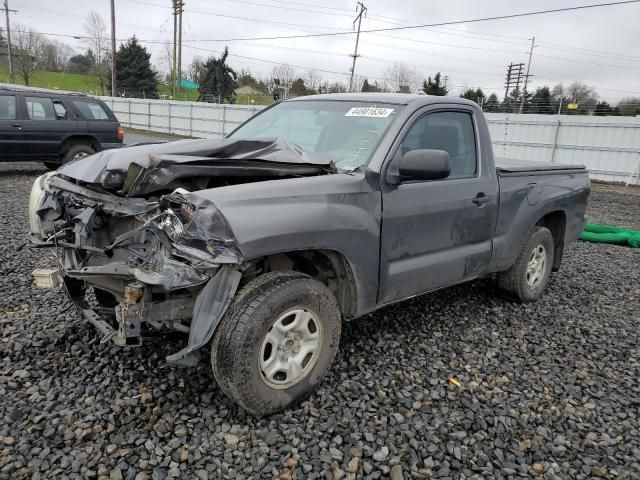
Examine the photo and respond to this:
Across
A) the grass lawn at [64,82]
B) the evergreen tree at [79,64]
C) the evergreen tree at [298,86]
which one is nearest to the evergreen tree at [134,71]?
the grass lawn at [64,82]

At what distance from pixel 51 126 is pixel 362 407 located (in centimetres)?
1027

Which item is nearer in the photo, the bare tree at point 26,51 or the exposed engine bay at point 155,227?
the exposed engine bay at point 155,227

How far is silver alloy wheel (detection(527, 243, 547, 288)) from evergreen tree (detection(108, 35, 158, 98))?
1942 inches

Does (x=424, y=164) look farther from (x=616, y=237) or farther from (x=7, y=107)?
(x=7, y=107)

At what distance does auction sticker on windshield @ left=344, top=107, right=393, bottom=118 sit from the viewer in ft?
11.6

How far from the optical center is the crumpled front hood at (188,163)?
8.84 ft

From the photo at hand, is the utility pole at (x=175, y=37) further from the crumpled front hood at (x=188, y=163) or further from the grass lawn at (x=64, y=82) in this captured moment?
the crumpled front hood at (x=188, y=163)

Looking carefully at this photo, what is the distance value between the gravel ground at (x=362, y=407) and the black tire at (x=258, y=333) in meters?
0.15

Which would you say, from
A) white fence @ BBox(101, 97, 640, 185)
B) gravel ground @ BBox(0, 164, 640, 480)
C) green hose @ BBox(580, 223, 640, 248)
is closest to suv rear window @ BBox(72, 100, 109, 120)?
gravel ground @ BBox(0, 164, 640, 480)

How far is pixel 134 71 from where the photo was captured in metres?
48.7

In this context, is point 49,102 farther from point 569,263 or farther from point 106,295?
point 569,263

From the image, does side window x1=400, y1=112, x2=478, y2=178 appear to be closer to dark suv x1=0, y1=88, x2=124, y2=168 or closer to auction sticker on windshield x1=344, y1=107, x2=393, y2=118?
auction sticker on windshield x1=344, y1=107, x2=393, y2=118

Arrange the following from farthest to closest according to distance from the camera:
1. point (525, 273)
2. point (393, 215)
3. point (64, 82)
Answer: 1. point (64, 82)
2. point (525, 273)
3. point (393, 215)

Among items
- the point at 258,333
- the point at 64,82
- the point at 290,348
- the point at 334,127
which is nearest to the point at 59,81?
the point at 64,82
